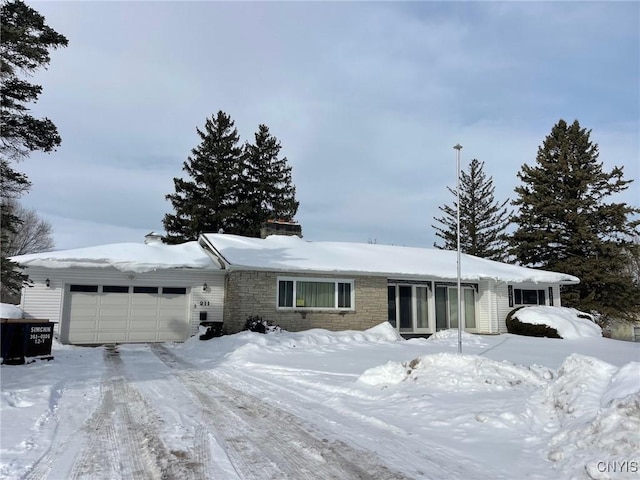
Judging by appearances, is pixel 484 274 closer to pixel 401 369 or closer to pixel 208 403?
pixel 401 369

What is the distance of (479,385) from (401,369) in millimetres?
1496

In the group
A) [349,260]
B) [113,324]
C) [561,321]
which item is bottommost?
[113,324]

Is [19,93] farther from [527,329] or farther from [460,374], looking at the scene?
[527,329]

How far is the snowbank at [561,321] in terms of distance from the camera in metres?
17.0

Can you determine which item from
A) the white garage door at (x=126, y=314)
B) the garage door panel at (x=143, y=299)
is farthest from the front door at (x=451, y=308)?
the garage door panel at (x=143, y=299)

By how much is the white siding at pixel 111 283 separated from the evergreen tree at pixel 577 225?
22.2 metres

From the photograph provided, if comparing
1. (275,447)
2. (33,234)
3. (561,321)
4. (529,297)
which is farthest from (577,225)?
(33,234)

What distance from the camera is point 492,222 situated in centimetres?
4088

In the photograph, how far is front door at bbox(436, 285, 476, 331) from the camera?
19.7m

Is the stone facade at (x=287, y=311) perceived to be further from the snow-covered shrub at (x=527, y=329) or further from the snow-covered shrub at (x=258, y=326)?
the snow-covered shrub at (x=527, y=329)

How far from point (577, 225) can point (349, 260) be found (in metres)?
17.8

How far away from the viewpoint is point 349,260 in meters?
19.4

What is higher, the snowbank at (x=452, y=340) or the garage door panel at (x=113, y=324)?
the garage door panel at (x=113, y=324)

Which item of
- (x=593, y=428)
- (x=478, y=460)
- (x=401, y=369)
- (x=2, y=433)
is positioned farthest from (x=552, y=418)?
(x=2, y=433)
